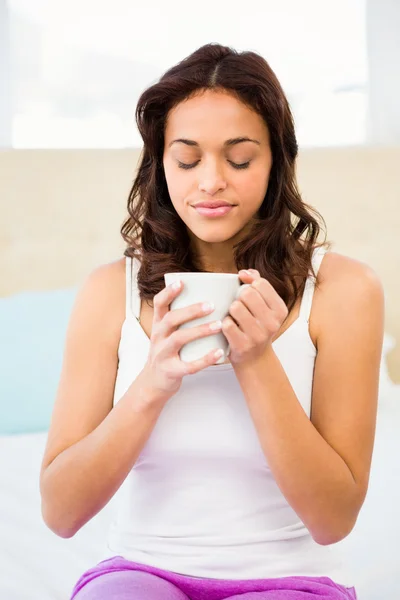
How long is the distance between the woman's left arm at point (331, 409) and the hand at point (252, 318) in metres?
0.04

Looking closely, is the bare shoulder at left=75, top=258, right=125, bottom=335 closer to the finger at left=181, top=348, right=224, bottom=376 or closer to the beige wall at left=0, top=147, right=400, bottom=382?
the finger at left=181, top=348, right=224, bottom=376

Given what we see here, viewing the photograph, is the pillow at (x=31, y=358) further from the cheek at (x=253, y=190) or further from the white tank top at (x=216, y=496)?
the cheek at (x=253, y=190)

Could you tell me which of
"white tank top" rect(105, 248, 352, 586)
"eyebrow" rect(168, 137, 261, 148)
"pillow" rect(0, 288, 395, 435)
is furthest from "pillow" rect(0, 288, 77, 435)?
"eyebrow" rect(168, 137, 261, 148)

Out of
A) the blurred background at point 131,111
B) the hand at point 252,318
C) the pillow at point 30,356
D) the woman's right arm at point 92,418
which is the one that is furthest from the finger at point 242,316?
the blurred background at point 131,111

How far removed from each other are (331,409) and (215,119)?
41 cm

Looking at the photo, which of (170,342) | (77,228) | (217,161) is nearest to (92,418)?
(170,342)

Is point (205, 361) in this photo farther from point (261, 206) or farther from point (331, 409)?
point (261, 206)

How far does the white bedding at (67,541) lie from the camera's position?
1.35 m

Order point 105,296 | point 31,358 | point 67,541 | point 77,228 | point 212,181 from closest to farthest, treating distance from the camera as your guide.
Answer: point 212,181 → point 105,296 → point 67,541 → point 31,358 → point 77,228

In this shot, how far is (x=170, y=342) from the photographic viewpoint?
885 millimetres

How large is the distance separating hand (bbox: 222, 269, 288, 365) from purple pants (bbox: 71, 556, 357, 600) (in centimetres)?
28

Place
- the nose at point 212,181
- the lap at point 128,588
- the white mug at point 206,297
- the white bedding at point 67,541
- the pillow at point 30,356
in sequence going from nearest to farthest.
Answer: the white mug at point 206,297 → the lap at point 128,588 → the nose at point 212,181 → the white bedding at point 67,541 → the pillow at point 30,356

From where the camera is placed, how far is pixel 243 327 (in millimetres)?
889

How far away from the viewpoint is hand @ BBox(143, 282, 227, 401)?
85cm
